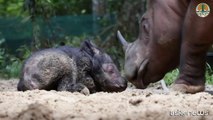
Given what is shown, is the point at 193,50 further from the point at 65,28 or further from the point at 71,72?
the point at 65,28

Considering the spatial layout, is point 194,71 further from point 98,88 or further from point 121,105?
point 121,105

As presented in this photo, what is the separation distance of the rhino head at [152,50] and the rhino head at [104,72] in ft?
0.54

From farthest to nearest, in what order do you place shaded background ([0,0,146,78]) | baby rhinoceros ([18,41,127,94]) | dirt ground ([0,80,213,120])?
1. shaded background ([0,0,146,78])
2. baby rhinoceros ([18,41,127,94])
3. dirt ground ([0,80,213,120])

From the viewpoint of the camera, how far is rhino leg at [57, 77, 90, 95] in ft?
19.4

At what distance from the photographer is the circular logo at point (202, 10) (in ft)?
18.3

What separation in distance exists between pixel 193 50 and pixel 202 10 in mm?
438

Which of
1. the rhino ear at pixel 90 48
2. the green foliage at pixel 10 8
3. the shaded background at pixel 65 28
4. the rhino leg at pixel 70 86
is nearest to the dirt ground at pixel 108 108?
the rhino leg at pixel 70 86

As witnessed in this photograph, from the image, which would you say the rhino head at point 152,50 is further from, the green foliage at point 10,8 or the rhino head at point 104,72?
the green foliage at point 10,8

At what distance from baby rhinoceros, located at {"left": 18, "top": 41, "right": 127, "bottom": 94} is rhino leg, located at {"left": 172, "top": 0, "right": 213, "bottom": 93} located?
2.02ft

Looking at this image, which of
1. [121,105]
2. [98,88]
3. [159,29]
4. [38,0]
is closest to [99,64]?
[98,88]

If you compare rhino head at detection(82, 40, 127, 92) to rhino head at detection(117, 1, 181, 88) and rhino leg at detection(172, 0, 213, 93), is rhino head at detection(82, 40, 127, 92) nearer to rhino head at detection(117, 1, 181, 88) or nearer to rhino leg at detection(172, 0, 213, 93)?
rhino head at detection(117, 1, 181, 88)

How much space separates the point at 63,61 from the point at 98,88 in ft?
1.61

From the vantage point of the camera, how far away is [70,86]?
6027mm

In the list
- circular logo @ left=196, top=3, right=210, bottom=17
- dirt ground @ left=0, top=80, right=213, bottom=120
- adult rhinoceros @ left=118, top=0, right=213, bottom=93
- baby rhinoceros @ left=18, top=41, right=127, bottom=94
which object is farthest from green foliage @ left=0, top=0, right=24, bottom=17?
dirt ground @ left=0, top=80, right=213, bottom=120
